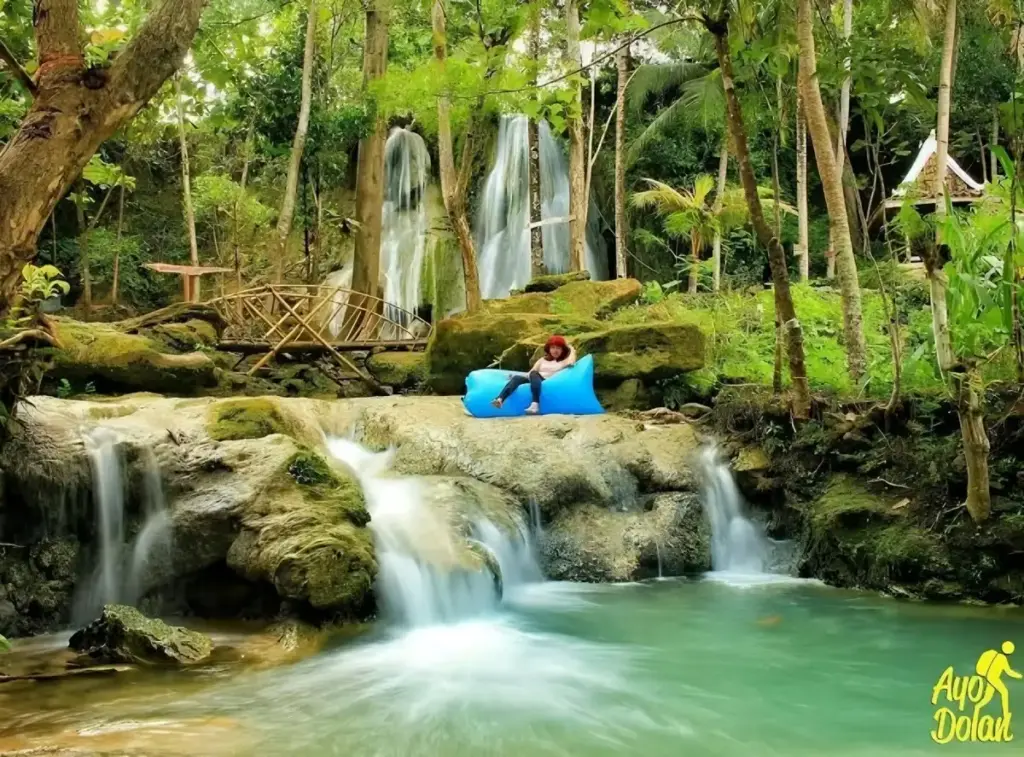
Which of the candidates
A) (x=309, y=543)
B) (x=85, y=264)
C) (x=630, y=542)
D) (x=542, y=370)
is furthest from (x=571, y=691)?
(x=85, y=264)

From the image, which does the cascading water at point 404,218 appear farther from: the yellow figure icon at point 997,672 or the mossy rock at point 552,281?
the yellow figure icon at point 997,672

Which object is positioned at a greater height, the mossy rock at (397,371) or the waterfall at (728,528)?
the mossy rock at (397,371)

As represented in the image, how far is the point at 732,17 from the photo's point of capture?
683cm

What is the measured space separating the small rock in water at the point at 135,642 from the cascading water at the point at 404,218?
14.0 metres

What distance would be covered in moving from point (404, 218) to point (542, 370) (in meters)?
12.3

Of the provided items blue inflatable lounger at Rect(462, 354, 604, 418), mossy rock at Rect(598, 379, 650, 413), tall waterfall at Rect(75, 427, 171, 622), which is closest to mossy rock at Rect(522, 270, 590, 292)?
mossy rock at Rect(598, 379, 650, 413)

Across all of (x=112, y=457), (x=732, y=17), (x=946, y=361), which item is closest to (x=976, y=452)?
(x=946, y=361)

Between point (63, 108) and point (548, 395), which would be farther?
point (548, 395)

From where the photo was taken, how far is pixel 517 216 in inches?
778

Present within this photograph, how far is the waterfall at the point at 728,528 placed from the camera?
322 inches

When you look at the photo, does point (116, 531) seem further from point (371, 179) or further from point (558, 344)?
point (371, 179)

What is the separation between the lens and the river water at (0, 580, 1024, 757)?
13.2 ft

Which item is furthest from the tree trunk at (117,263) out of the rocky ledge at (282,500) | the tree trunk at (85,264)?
the rocky ledge at (282,500)

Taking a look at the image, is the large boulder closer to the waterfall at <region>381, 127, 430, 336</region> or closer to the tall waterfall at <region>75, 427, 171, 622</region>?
the tall waterfall at <region>75, 427, 171, 622</region>
